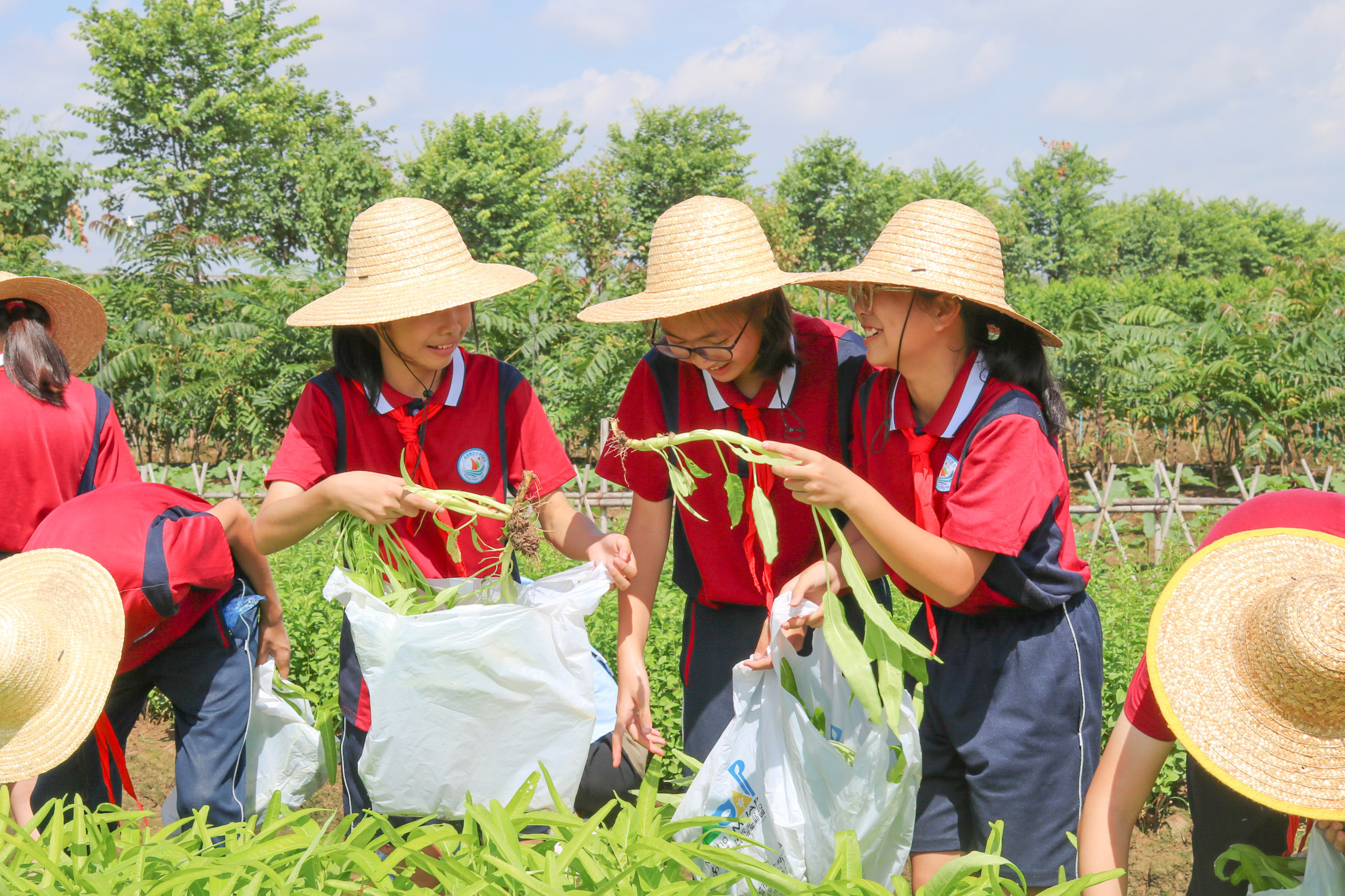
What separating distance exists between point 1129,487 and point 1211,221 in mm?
43722

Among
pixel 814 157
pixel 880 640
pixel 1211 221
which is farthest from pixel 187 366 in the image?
pixel 1211 221

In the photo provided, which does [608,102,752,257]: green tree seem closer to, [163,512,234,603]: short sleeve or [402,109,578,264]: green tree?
[402,109,578,264]: green tree

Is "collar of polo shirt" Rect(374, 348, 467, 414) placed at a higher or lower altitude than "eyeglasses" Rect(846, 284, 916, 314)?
lower

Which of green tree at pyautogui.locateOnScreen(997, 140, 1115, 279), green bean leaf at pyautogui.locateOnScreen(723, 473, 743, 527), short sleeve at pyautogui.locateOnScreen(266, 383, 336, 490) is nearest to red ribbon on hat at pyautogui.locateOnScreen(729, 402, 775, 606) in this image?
green bean leaf at pyautogui.locateOnScreen(723, 473, 743, 527)

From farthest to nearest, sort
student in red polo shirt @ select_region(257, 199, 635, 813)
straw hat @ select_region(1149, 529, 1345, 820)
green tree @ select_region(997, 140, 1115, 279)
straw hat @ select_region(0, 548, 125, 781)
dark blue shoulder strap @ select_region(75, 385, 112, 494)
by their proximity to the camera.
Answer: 1. green tree @ select_region(997, 140, 1115, 279)
2. dark blue shoulder strap @ select_region(75, 385, 112, 494)
3. student in red polo shirt @ select_region(257, 199, 635, 813)
4. straw hat @ select_region(0, 548, 125, 781)
5. straw hat @ select_region(1149, 529, 1345, 820)

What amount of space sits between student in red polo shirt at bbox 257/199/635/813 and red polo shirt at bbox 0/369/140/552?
71cm

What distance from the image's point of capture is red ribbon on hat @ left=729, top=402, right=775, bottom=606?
198cm

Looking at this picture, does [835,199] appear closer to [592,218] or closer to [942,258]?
[592,218]

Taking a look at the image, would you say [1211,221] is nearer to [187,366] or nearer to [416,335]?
[187,366]

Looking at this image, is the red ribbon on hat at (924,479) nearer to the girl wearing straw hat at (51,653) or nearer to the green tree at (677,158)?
the girl wearing straw hat at (51,653)

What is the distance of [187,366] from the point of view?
10516 millimetres

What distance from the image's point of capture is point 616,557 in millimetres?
2041

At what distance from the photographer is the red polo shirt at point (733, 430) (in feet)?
6.79

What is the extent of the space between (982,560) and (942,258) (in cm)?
54
